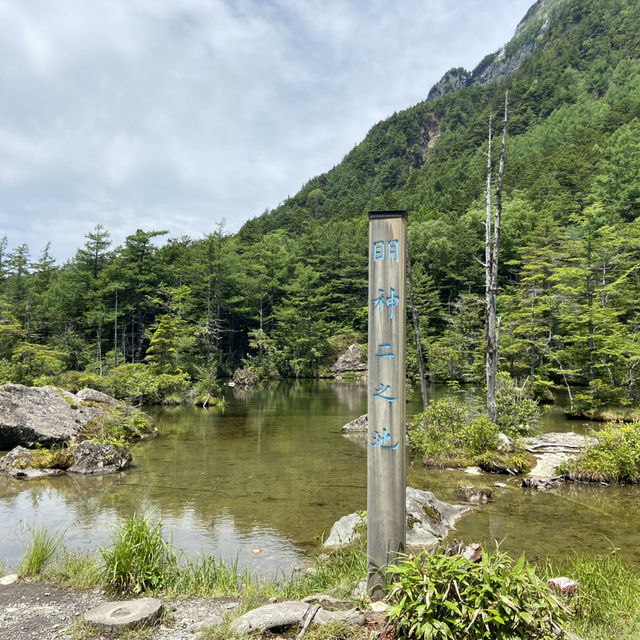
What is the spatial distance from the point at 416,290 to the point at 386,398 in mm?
37721

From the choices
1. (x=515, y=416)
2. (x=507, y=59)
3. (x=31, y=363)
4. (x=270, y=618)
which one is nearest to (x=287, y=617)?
(x=270, y=618)

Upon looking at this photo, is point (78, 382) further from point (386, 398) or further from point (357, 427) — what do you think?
point (386, 398)

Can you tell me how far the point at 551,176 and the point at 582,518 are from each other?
5321 centimetres

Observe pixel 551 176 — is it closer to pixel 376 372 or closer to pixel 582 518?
pixel 582 518

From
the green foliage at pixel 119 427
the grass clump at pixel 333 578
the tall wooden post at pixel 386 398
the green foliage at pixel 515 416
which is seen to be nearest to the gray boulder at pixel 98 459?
the green foliage at pixel 119 427

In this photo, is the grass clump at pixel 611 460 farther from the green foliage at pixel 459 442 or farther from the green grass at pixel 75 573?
the green grass at pixel 75 573

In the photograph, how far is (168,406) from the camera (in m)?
23.5

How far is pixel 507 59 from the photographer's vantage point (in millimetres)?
149750

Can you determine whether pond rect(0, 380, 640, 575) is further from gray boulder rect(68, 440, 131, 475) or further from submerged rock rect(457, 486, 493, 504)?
gray boulder rect(68, 440, 131, 475)

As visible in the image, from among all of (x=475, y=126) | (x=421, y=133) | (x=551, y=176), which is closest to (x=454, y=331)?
(x=551, y=176)

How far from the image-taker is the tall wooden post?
146 inches

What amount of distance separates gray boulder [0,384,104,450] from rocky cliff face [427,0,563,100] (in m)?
155

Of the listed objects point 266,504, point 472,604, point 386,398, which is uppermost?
point 386,398

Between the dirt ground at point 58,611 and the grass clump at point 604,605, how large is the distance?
2.72 meters
